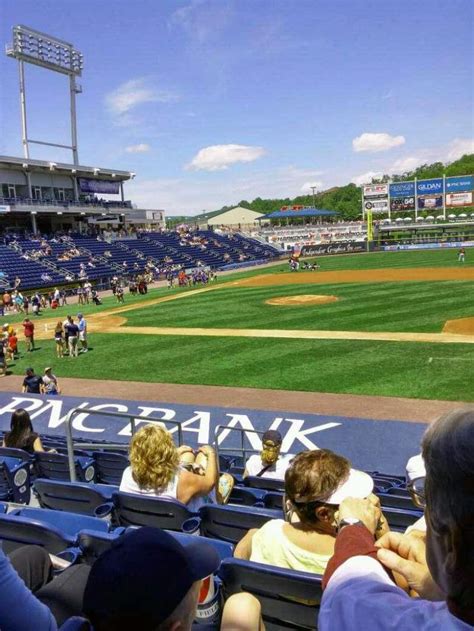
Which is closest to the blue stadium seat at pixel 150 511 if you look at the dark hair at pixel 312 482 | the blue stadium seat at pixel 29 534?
the blue stadium seat at pixel 29 534

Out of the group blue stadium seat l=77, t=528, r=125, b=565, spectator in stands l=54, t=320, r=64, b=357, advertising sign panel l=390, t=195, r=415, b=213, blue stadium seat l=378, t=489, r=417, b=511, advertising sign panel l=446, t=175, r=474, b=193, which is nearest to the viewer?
blue stadium seat l=77, t=528, r=125, b=565

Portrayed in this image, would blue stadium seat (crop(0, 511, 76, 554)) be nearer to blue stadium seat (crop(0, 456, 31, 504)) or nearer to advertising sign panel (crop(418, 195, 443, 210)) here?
blue stadium seat (crop(0, 456, 31, 504))

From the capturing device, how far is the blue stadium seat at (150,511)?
4574 mm

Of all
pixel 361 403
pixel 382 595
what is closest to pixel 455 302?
pixel 361 403

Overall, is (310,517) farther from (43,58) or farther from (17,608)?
(43,58)

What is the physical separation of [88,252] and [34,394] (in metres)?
40.2

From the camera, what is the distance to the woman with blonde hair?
15.6 ft

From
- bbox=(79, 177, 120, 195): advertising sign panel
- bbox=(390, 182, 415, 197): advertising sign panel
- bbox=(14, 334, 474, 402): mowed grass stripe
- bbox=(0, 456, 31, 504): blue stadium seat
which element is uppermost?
bbox=(390, 182, 415, 197): advertising sign panel

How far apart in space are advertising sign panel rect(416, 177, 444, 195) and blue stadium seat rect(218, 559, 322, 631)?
9007 cm

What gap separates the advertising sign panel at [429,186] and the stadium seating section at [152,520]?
3362 inches

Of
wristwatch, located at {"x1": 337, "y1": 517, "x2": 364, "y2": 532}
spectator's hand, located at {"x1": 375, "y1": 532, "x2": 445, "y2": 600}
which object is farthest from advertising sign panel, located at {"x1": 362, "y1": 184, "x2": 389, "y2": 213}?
spectator's hand, located at {"x1": 375, "y1": 532, "x2": 445, "y2": 600}

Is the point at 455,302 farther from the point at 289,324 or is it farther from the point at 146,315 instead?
the point at 146,315

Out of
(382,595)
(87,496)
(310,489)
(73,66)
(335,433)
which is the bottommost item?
(335,433)

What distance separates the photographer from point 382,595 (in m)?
1.75
